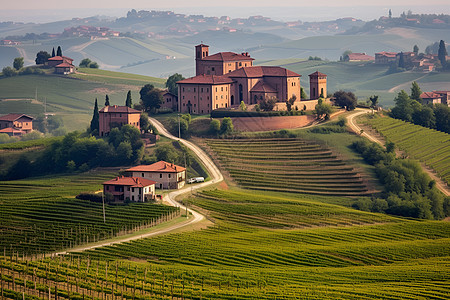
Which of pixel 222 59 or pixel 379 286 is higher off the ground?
pixel 222 59

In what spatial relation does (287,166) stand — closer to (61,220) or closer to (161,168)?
(161,168)

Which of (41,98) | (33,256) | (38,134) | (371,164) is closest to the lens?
(33,256)

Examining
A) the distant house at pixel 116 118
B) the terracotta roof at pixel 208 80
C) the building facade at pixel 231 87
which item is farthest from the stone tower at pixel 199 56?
the distant house at pixel 116 118

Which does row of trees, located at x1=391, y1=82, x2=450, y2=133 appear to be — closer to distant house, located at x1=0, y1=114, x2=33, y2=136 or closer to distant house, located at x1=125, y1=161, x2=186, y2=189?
distant house, located at x1=125, y1=161, x2=186, y2=189

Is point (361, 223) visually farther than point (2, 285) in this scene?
Yes

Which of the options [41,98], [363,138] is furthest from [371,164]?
[41,98]

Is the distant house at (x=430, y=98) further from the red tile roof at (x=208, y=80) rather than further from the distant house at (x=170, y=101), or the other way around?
the distant house at (x=170, y=101)

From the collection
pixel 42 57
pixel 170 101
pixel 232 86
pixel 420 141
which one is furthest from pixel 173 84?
pixel 42 57

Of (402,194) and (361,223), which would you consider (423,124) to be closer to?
(402,194)
